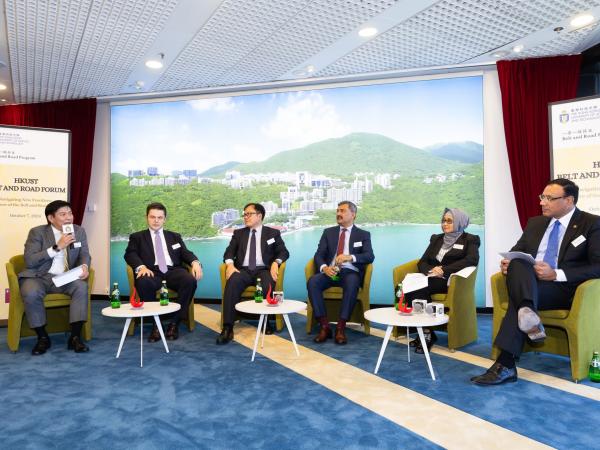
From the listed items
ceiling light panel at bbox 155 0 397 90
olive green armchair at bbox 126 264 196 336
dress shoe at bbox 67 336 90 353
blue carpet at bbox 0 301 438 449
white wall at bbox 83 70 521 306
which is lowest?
blue carpet at bbox 0 301 438 449

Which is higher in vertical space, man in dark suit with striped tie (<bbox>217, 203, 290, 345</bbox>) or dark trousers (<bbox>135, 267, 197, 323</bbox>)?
man in dark suit with striped tie (<bbox>217, 203, 290, 345</bbox>)

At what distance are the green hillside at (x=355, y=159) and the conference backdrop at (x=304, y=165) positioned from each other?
0.04 feet

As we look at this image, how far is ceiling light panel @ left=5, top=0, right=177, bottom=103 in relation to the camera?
12.9ft

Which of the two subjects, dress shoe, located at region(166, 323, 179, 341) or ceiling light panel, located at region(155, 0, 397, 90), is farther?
dress shoe, located at region(166, 323, 179, 341)

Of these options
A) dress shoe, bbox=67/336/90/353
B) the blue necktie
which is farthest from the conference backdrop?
dress shoe, bbox=67/336/90/353

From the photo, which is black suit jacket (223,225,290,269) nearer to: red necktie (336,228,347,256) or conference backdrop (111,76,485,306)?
red necktie (336,228,347,256)

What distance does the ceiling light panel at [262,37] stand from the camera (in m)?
3.97

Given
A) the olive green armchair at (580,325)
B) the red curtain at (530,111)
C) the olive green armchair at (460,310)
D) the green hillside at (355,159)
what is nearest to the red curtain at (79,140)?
the green hillside at (355,159)

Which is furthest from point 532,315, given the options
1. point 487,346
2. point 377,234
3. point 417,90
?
point 417,90

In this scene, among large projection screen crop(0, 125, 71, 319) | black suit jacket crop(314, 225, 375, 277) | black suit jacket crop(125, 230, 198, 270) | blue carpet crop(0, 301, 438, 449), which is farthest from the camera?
large projection screen crop(0, 125, 71, 319)

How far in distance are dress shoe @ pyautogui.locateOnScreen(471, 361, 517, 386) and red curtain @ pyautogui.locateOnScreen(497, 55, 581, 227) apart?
268 cm

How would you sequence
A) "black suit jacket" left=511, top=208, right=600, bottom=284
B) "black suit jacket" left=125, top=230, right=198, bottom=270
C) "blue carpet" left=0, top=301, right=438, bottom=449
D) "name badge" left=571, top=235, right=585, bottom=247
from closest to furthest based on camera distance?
1. "blue carpet" left=0, top=301, right=438, bottom=449
2. "black suit jacket" left=511, top=208, right=600, bottom=284
3. "name badge" left=571, top=235, right=585, bottom=247
4. "black suit jacket" left=125, top=230, right=198, bottom=270

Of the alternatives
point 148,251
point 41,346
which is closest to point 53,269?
point 41,346

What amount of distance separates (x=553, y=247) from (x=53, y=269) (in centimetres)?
414
